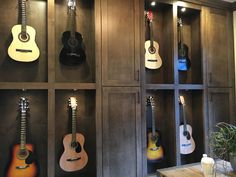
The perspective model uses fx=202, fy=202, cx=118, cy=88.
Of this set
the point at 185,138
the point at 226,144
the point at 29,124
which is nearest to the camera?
the point at 226,144

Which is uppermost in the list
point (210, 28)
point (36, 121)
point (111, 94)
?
point (210, 28)

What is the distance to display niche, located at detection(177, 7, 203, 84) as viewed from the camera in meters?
2.96

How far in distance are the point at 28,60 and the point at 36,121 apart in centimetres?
69

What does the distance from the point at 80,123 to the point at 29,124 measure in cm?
57

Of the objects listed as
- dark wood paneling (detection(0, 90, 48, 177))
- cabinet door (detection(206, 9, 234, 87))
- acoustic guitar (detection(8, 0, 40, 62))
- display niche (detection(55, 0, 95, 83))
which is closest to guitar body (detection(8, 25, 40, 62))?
acoustic guitar (detection(8, 0, 40, 62))

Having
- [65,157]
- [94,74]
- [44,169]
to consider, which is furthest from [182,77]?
[44,169]

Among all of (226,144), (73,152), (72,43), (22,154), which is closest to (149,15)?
(72,43)

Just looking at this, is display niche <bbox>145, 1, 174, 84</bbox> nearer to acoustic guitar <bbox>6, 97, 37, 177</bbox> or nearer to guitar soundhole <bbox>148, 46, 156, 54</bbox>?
guitar soundhole <bbox>148, 46, 156, 54</bbox>

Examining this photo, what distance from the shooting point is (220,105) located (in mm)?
3023

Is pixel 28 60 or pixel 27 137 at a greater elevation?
pixel 28 60

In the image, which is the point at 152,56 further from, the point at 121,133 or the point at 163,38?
the point at 121,133

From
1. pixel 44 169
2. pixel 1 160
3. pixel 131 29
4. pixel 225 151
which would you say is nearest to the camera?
pixel 225 151

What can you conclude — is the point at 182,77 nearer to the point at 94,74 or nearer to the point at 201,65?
the point at 201,65

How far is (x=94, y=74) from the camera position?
237 centimetres
